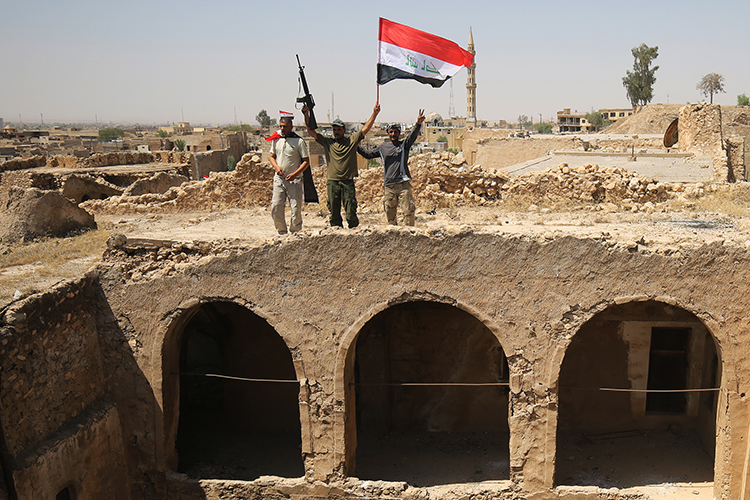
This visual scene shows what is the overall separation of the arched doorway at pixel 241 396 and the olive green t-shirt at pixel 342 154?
3.37 meters

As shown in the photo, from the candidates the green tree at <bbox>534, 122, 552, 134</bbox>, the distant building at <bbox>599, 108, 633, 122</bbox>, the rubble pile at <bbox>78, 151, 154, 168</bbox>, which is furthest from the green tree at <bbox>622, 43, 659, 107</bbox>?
the rubble pile at <bbox>78, 151, 154, 168</bbox>

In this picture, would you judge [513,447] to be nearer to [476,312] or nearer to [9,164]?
[476,312]

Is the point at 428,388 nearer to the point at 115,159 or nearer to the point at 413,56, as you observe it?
the point at 413,56

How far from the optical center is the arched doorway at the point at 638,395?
33.9 feet

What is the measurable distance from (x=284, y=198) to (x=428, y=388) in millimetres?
4368

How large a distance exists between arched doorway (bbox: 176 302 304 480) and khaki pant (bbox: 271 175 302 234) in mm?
2330

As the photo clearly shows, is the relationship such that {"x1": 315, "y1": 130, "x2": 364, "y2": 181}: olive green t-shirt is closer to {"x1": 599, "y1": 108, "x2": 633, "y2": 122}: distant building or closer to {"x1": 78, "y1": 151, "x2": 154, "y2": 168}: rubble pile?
{"x1": 78, "y1": 151, "x2": 154, "y2": 168}: rubble pile

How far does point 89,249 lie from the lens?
10.4 m

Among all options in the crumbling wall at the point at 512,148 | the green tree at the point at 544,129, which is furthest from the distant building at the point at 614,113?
the crumbling wall at the point at 512,148

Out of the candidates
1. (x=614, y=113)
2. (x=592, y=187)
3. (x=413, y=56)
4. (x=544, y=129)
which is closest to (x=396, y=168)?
(x=413, y=56)

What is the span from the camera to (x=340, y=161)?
9.38 m

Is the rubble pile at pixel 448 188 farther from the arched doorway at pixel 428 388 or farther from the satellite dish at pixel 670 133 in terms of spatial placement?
the satellite dish at pixel 670 133

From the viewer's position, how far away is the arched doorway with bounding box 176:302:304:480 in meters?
11.2

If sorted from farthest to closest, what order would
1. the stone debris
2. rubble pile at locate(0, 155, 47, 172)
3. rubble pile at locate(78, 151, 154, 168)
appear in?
rubble pile at locate(78, 151, 154, 168)
rubble pile at locate(0, 155, 47, 172)
the stone debris
